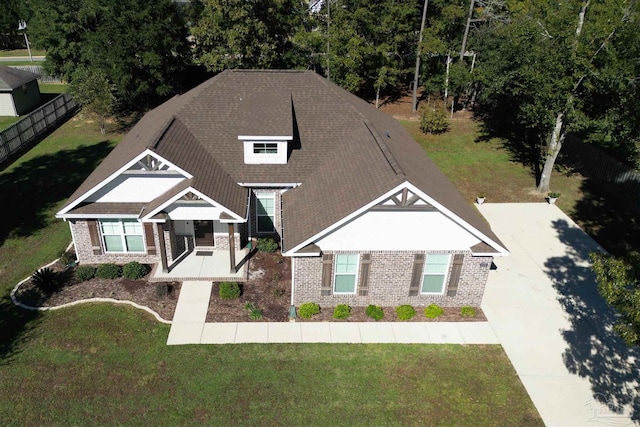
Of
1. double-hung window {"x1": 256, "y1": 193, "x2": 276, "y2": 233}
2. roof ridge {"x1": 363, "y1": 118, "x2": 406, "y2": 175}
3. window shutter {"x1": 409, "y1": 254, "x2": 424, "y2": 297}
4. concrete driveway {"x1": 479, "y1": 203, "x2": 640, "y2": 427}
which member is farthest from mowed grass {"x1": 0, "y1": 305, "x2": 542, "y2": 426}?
double-hung window {"x1": 256, "y1": 193, "x2": 276, "y2": 233}

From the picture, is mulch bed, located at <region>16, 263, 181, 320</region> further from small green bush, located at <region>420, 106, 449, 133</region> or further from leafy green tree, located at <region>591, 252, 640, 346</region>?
small green bush, located at <region>420, 106, 449, 133</region>

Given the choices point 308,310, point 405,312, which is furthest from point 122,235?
point 405,312

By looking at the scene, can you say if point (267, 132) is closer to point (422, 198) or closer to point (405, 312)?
point (422, 198)

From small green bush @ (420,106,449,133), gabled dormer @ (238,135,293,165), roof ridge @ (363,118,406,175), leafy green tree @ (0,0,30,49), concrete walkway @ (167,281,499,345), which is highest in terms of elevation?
leafy green tree @ (0,0,30,49)

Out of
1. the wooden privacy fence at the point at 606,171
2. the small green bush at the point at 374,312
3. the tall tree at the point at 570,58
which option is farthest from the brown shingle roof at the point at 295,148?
the wooden privacy fence at the point at 606,171

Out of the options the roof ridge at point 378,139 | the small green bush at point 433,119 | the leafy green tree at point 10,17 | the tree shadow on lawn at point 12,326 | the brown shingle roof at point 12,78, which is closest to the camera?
the tree shadow on lawn at point 12,326

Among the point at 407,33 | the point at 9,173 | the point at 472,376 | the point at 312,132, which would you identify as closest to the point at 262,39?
the point at 407,33

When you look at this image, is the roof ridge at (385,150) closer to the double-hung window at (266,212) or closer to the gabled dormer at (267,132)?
the gabled dormer at (267,132)

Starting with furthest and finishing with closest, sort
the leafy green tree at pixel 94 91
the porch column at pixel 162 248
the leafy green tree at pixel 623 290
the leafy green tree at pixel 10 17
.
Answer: the leafy green tree at pixel 10 17 < the leafy green tree at pixel 94 91 < the porch column at pixel 162 248 < the leafy green tree at pixel 623 290
